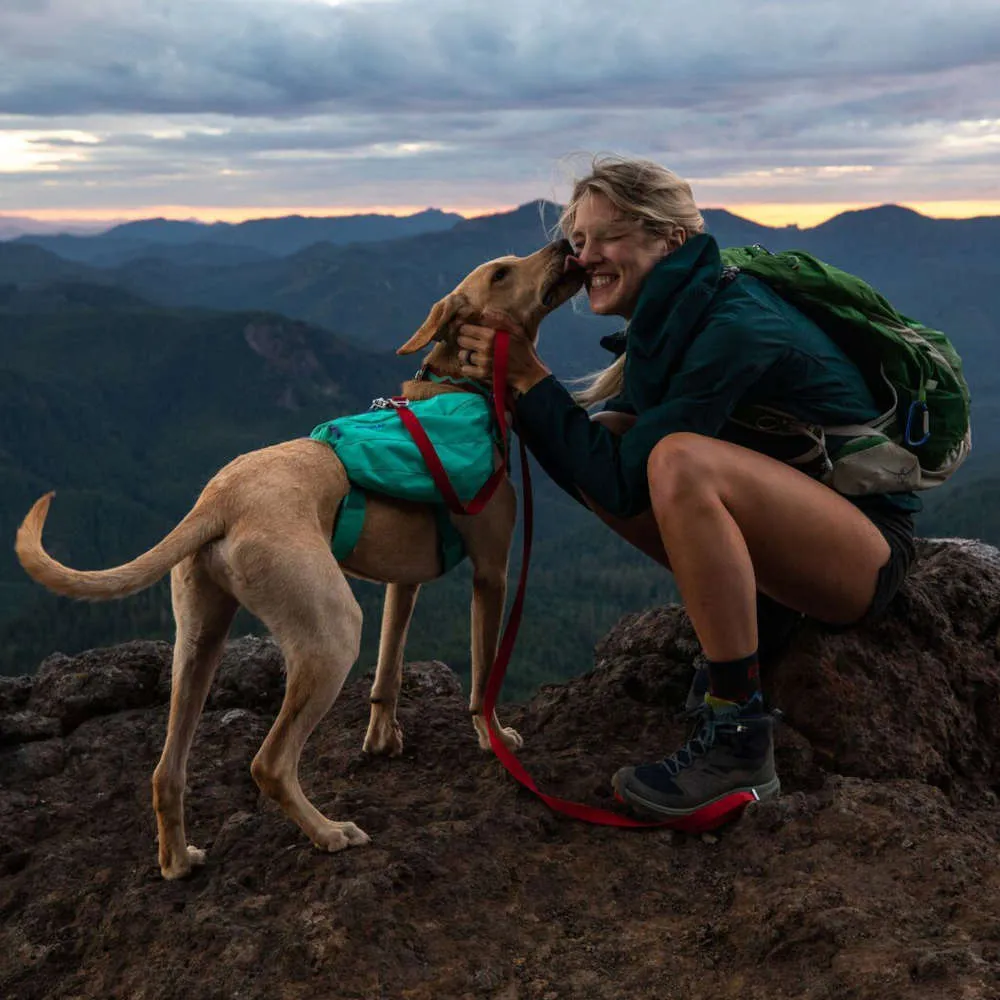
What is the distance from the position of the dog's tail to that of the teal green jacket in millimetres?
1559

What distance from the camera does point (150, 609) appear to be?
117 m

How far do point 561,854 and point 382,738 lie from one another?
1472 millimetres

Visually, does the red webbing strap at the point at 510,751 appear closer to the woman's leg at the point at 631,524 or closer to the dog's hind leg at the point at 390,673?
the woman's leg at the point at 631,524

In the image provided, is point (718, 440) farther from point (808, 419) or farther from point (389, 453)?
point (389, 453)

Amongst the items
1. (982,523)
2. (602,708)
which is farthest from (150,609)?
(602,708)

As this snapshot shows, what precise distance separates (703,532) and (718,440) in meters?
0.43

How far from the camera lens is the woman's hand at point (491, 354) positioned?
15.0 feet

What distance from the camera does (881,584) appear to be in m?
4.42

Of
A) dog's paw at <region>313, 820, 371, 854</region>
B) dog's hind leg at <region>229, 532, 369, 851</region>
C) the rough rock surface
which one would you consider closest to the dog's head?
dog's hind leg at <region>229, 532, 369, 851</region>

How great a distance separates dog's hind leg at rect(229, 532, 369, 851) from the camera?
3.68m

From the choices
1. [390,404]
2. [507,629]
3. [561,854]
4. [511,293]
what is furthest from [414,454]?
[561,854]

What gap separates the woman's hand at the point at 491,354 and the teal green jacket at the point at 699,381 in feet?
0.42

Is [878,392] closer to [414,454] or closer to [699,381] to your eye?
[699,381]

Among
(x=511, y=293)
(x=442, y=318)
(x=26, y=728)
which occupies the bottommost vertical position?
(x=26, y=728)
